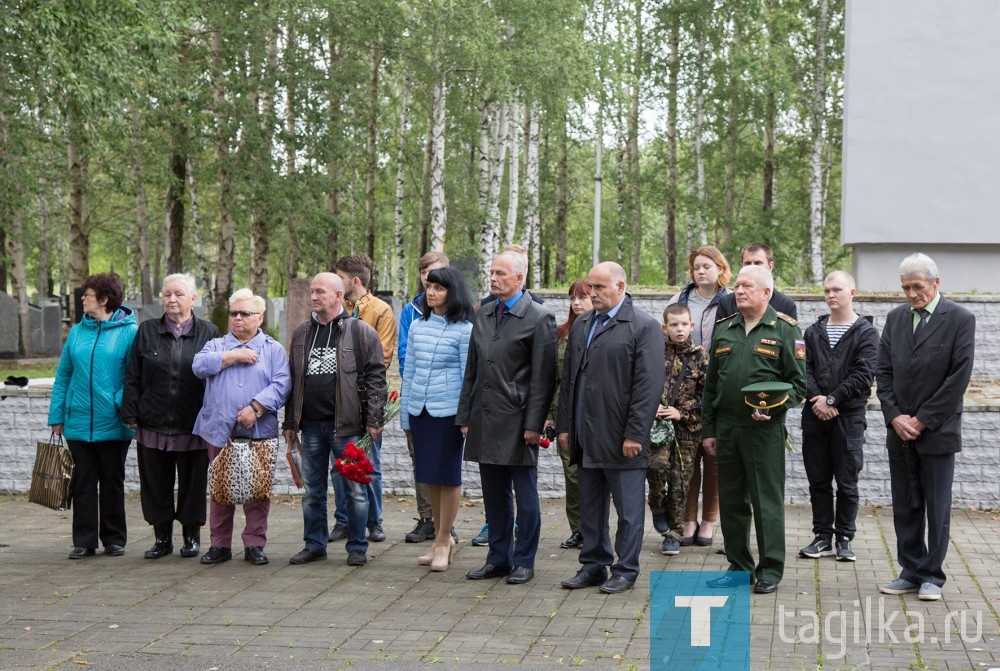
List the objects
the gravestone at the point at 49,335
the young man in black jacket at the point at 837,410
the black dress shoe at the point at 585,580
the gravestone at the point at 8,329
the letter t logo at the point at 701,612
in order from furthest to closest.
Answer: the gravestone at the point at 49,335 → the gravestone at the point at 8,329 → the young man in black jacket at the point at 837,410 → the black dress shoe at the point at 585,580 → the letter t logo at the point at 701,612

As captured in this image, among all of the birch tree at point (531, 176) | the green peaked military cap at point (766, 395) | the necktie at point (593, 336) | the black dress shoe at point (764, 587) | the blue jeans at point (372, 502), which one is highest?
the birch tree at point (531, 176)

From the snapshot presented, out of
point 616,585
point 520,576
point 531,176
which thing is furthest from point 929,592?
point 531,176

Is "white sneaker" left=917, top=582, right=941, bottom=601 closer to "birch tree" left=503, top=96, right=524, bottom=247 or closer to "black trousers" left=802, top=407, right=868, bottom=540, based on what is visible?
"black trousers" left=802, top=407, right=868, bottom=540

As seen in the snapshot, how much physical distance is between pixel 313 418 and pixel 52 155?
88.1 feet

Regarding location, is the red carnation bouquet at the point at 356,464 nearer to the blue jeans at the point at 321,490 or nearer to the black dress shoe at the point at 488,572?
the blue jeans at the point at 321,490

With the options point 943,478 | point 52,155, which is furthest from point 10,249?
point 943,478

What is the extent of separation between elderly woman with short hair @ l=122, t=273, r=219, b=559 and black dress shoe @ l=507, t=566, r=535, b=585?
7.94ft

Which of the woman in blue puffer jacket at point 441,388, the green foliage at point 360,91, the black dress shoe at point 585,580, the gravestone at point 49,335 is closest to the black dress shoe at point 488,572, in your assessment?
the woman in blue puffer jacket at point 441,388

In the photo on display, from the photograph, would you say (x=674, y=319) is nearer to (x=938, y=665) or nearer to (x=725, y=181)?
(x=938, y=665)

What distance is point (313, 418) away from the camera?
813 centimetres

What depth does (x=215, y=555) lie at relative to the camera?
8.23m

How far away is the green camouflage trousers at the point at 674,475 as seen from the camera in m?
8.30

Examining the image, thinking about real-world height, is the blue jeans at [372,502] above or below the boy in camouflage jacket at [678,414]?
below

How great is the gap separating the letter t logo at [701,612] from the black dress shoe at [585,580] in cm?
59
